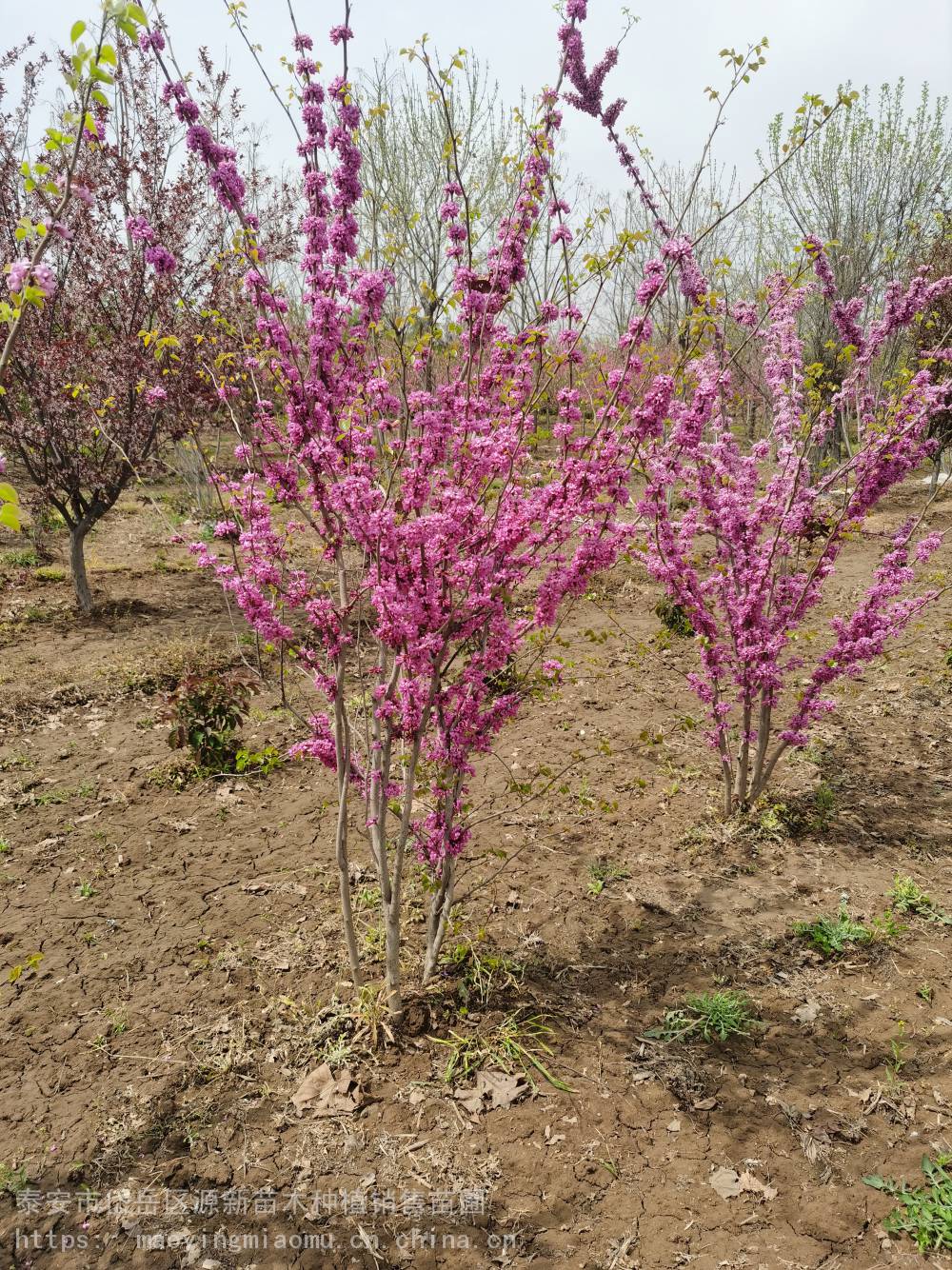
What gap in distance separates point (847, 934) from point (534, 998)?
1620mm

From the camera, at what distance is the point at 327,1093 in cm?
279

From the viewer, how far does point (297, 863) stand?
413 centimetres

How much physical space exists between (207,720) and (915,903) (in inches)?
177

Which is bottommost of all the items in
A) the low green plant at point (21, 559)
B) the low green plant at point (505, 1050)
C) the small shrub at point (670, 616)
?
the low green plant at point (505, 1050)

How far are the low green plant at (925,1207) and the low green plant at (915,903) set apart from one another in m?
1.42

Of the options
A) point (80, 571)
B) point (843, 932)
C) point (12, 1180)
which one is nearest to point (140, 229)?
point (12, 1180)

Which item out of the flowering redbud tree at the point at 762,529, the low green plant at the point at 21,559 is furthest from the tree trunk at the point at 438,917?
the low green plant at the point at 21,559

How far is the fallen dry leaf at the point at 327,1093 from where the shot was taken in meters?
2.74

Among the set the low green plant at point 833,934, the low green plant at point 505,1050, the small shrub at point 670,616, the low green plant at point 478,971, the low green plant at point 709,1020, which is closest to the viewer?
the low green plant at point 505,1050

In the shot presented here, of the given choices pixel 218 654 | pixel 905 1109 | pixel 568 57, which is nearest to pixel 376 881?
pixel 905 1109

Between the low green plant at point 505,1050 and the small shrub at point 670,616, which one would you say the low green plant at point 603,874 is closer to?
the low green plant at point 505,1050

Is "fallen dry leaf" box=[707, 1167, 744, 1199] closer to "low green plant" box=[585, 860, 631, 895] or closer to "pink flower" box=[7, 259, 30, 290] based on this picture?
"low green plant" box=[585, 860, 631, 895]

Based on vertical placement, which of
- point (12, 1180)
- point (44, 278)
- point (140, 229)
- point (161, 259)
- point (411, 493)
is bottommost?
point (12, 1180)

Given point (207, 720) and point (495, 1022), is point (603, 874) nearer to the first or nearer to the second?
point (495, 1022)
